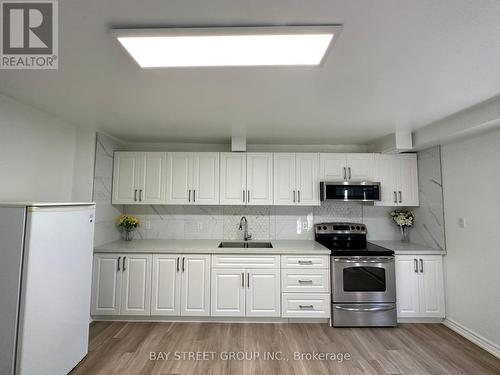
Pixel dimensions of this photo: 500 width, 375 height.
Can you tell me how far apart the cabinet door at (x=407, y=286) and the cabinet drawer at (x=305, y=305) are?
0.95 metres

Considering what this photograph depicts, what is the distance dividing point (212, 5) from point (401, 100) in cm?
183

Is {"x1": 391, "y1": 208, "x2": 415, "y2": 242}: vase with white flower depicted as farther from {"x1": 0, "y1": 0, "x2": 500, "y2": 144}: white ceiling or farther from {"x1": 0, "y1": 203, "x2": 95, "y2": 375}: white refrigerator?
{"x1": 0, "y1": 203, "x2": 95, "y2": 375}: white refrigerator

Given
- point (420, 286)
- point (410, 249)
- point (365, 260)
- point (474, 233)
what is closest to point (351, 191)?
point (365, 260)

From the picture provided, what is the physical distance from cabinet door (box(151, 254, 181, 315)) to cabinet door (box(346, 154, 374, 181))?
8.86 ft

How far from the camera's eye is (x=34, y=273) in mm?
1663

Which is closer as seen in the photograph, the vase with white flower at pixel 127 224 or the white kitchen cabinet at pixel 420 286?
the white kitchen cabinet at pixel 420 286

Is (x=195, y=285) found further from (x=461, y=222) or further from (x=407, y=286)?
(x=461, y=222)

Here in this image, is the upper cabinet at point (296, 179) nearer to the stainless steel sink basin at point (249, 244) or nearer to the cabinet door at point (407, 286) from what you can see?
the stainless steel sink basin at point (249, 244)

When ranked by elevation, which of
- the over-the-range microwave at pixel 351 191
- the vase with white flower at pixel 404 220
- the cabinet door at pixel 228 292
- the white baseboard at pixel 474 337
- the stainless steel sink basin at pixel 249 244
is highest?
the over-the-range microwave at pixel 351 191

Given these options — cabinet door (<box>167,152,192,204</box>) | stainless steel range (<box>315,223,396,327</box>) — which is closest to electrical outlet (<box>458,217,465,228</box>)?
stainless steel range (<box>315,223,396,327</box>)

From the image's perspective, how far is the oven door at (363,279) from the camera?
2859mm

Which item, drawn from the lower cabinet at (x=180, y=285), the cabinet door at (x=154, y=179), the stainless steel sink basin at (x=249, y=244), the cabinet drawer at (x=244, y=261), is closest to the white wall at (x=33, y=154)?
the cabinet door at (x=154, y=179)

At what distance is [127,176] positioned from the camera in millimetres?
3316

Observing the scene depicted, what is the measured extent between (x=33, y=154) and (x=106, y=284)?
171 centimetres
